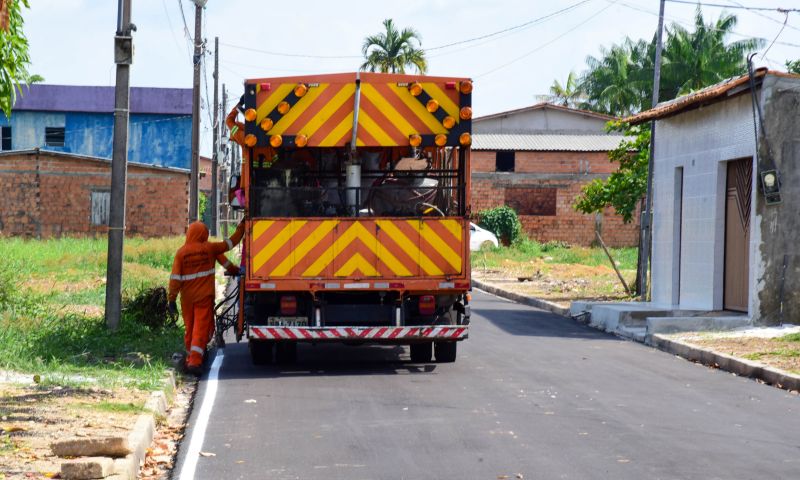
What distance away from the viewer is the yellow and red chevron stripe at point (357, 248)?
1297cm

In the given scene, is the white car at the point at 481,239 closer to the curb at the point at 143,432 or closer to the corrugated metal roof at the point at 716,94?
the corrugated metal roof at the point at 716,94

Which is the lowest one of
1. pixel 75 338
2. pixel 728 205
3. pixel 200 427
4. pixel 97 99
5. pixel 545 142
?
pixel 200 427

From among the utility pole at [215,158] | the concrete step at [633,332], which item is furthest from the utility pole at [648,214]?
the utility pole at [215,158]

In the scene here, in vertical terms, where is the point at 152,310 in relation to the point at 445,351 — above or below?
above

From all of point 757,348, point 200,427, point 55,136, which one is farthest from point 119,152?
point 55,136

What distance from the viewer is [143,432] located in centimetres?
852

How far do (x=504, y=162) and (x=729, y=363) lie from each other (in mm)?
39985

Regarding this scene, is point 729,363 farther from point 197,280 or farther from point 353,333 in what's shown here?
point 197,280

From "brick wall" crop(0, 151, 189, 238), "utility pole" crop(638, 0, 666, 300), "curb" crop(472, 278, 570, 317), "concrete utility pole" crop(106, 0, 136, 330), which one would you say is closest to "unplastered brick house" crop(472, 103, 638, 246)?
"brick wall" crop(0, 151, 189, 238)

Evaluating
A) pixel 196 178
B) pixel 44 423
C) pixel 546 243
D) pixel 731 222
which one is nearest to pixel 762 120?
pixel 731 222

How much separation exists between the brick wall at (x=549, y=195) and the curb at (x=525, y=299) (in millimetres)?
19058

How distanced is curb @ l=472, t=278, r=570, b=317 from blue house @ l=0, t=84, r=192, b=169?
30.0m

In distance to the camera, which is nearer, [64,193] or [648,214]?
[648,214]

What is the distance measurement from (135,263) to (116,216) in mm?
15729
